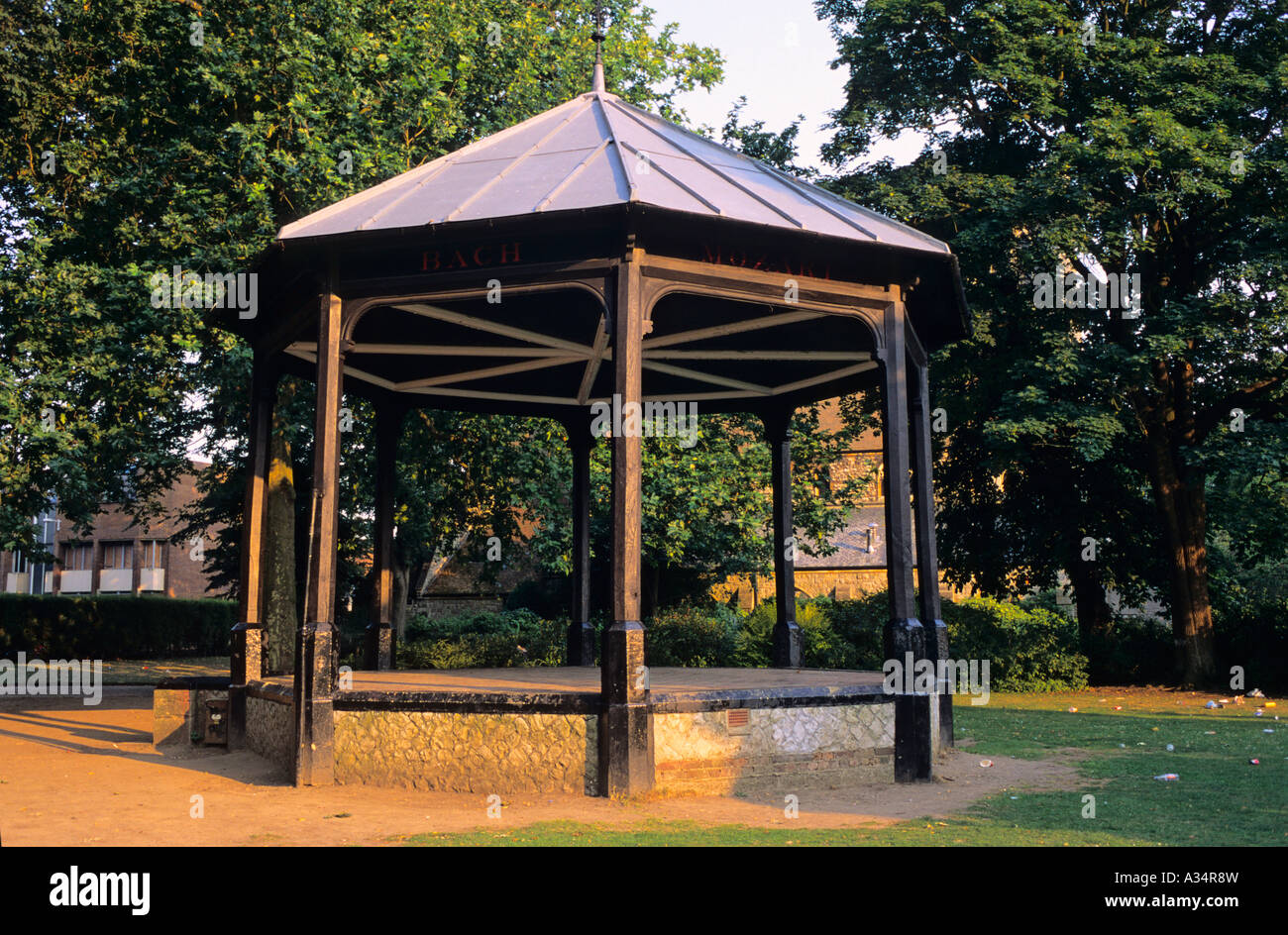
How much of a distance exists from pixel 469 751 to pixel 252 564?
4.57m

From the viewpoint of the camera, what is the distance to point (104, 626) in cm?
3722

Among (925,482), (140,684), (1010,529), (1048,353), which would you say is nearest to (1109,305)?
A: (1048,353)

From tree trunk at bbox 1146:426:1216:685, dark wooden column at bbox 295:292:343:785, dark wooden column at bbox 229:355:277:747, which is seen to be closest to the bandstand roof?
dark wooden column at bbox 295:292:343:785

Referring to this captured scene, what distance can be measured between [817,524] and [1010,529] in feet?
21.3

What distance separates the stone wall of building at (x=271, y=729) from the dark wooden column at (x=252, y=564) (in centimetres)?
23

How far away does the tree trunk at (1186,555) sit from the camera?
24.7m

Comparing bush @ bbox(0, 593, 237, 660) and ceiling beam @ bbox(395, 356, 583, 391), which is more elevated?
ceiling beam @ bbox(395, 356, 583, 391)

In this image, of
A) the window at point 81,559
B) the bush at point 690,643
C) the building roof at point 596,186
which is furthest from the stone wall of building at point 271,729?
the window at point 81,559

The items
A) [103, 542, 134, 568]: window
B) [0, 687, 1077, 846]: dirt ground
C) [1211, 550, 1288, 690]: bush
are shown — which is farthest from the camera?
[103, 542, 134, 568]: window

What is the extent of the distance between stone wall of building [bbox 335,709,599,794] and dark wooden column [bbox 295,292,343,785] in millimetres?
192

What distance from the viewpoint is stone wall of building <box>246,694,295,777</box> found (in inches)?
423

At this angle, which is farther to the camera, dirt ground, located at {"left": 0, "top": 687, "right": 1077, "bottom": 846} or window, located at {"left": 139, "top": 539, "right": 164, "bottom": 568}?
window, located at {"left": 139, "top": 539, "right": 164, "bottom": 568}

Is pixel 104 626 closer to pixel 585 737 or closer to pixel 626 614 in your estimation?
pixel 585 737

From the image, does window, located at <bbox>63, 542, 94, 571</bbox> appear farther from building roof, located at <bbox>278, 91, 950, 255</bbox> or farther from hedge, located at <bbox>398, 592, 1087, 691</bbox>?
building roof, located at <bbox>278, 91, 950, 255</bbox>
